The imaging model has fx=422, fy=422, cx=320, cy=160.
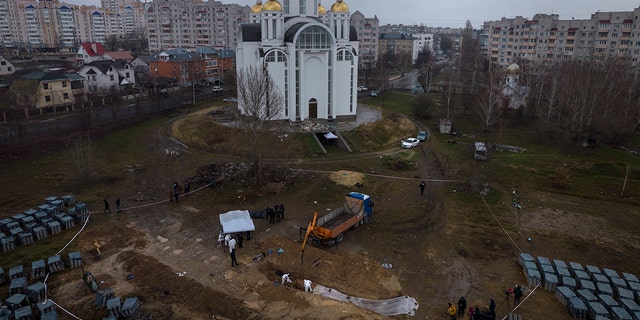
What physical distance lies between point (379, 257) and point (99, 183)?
2134 centimetres

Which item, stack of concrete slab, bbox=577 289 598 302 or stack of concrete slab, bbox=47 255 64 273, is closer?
stack of concrete slab, bbox=577 289 598 302

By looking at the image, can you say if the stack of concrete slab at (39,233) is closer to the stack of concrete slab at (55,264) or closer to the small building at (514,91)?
the stack of concrete slab at (55,264)

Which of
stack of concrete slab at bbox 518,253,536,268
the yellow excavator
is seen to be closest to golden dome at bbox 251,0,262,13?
the yellow excavator

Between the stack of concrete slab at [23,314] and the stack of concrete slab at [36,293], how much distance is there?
125 centimetres

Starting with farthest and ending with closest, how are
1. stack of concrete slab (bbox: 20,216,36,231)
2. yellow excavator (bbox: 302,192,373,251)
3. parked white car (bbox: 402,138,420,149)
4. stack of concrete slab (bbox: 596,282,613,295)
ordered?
parked white car (bbox: 402,138,420,149)
stack of concrete slab (bbox: 20,216,36,231)
yellow excavator (bbox: 302,192,373,251)
stack of concrete slab (bbox: 596,282,613,295)

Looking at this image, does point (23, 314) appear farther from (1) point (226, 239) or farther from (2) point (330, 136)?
(2) point (330, 136)

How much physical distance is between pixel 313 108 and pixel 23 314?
33148 mm

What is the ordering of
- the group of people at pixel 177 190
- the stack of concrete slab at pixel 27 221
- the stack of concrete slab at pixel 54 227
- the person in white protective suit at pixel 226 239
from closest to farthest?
1. the person in white protective suit at pixel 226 239
2. the stack of concrete slab at pixel 54 227
3. the stack of concrete slab at pixel 27 221
4. the group of people at pixel 177 190

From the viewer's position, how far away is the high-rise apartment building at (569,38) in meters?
72.3

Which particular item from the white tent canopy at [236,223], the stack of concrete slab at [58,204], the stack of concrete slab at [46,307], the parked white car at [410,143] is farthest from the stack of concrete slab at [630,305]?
the stack of concrete slab at [58,204]

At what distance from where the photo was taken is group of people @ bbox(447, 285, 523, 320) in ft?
53.3

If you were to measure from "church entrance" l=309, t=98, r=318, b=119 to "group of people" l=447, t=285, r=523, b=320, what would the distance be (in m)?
30.5

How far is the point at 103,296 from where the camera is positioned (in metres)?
17.0

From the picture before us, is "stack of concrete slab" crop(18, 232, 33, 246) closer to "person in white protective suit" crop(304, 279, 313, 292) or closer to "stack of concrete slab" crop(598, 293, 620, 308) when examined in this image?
"person in white protective suit" crop(304, 279, 313, 292)
